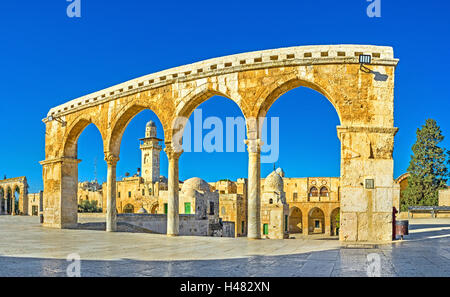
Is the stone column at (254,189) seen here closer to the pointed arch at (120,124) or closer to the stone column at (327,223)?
the pointed arch at (120,124)

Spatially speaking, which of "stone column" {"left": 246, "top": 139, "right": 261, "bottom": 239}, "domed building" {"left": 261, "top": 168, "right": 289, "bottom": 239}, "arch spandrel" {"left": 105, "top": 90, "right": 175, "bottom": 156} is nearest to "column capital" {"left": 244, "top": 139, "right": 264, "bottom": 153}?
"stone column" {"left": 246, "top": 139, "right": 261, "bottom": 239}

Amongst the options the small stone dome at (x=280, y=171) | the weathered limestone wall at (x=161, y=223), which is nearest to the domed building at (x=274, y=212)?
the weathered limestone wall at (x=161, y=223)

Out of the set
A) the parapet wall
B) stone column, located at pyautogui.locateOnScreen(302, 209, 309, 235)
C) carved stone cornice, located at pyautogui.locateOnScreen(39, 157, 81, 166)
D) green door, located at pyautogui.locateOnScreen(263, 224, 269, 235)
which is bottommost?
stone column, located at pyautogui.locateOnScreen(302, 209, 309, 235)

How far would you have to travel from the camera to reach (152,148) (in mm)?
55875

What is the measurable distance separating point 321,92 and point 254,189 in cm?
359

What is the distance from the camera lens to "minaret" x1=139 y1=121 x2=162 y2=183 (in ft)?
182

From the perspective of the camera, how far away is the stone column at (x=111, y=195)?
54.3 ft

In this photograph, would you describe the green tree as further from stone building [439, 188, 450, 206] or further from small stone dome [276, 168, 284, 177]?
small stone dome [276, 168, 284, 177]

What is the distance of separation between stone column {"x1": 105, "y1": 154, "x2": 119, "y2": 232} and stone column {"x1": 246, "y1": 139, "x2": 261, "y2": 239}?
651cm

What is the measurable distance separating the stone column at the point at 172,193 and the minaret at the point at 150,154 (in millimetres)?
41470
